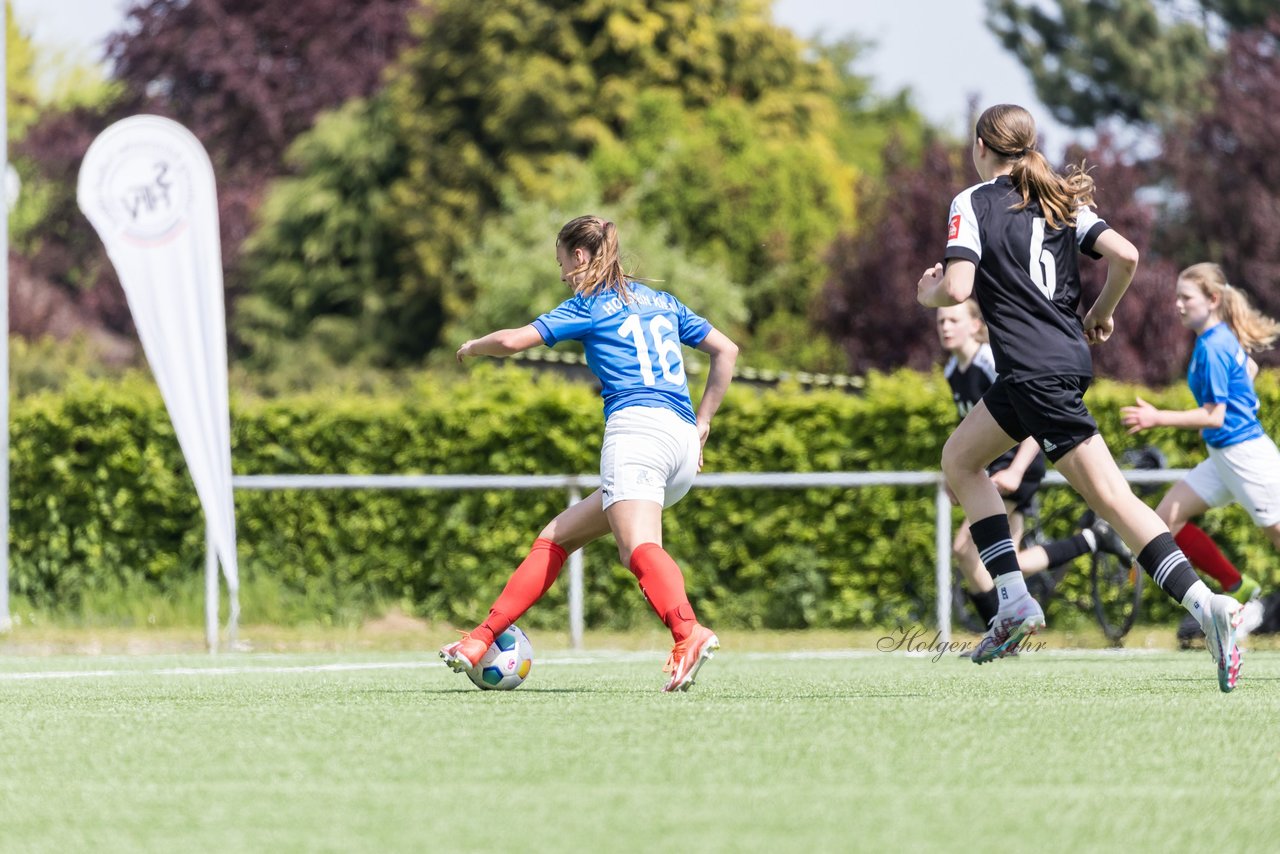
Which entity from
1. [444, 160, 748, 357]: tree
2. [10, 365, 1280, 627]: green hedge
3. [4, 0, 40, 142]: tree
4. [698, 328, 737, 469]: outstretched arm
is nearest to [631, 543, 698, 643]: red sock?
[698, 328, 737, 469]: outstretched arm

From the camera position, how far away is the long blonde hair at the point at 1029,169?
681 centimetres

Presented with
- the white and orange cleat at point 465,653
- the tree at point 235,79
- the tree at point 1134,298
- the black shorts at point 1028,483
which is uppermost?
the tree at point 235,79

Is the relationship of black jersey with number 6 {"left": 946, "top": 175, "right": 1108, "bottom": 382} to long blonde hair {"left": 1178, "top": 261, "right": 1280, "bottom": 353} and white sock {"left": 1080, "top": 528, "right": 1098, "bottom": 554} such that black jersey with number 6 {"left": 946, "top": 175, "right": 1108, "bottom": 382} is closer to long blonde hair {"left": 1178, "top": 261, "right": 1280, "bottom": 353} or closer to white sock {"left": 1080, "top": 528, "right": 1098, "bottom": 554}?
long blonde hair {"left": 1178, "top": 261, "right": 1280, "bottom": 353}

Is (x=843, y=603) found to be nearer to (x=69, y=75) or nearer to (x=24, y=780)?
(x=24, y=780)

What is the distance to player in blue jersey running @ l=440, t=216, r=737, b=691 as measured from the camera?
6816 mm

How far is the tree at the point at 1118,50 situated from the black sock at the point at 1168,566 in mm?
36942

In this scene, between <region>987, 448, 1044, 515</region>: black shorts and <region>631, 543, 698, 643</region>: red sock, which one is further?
<region>987, 448, 1044, 515</region>: black shorts

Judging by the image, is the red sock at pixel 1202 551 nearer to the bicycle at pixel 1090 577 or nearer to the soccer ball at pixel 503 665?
the bicycle at pixel 1090 577

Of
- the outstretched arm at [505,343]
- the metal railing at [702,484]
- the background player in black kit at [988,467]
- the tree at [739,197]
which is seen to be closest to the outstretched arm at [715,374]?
the outstretched arm at [505,343]

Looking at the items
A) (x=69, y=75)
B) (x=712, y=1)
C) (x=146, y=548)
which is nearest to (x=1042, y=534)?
(x=146, y=548)

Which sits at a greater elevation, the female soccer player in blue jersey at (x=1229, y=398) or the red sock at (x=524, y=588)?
the female soccer player in blue jersey at (x=1229, y=398)

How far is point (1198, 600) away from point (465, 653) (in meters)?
2.60

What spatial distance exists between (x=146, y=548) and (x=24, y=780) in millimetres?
10055

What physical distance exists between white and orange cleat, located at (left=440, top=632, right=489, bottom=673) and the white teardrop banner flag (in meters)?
5.41
